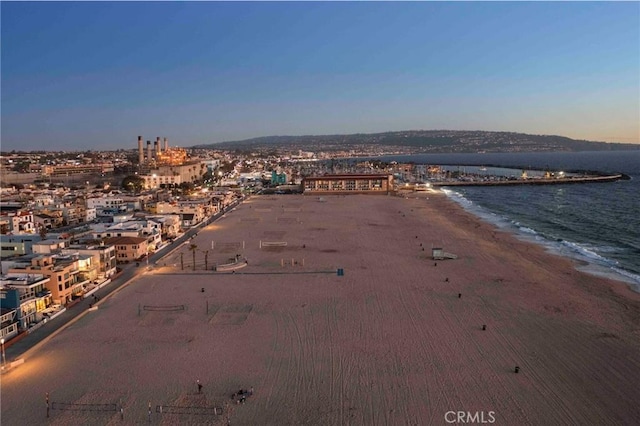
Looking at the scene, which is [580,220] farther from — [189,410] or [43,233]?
[43,233]

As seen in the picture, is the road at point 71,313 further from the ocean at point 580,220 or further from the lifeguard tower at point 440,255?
the ocean at point 580,220

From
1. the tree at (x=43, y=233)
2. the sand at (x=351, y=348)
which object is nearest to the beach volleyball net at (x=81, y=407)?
the sand at (x=351, y=348)

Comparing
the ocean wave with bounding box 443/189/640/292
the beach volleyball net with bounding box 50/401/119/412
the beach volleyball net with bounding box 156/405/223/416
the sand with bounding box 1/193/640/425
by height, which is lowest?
the beach volleyball net with bounding box 50/401/119/412

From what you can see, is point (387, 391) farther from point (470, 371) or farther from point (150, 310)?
point (150, 310)

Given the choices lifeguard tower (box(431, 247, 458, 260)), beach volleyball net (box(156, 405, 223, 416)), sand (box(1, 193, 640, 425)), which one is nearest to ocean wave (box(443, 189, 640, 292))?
sand (box(1, 193, 640, 425))

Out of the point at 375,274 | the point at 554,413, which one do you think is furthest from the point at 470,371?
the point at 375,274

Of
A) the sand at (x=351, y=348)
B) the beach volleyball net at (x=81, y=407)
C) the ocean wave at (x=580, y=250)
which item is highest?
the ocean wave at (x=580, y=250)

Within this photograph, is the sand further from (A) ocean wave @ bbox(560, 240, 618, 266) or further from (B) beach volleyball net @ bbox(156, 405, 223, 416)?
(A) ocean wave @ bbox(560, 240, 618, 266)

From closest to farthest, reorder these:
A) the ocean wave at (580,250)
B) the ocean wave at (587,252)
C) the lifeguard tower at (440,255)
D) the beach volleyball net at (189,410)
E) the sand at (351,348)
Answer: the beach volleyball net at (189,410)
the sand at (351,348)
the ocean wave at (580,250)
the ocean wave at (587,252)
the lifeguard tower at (440,255)
